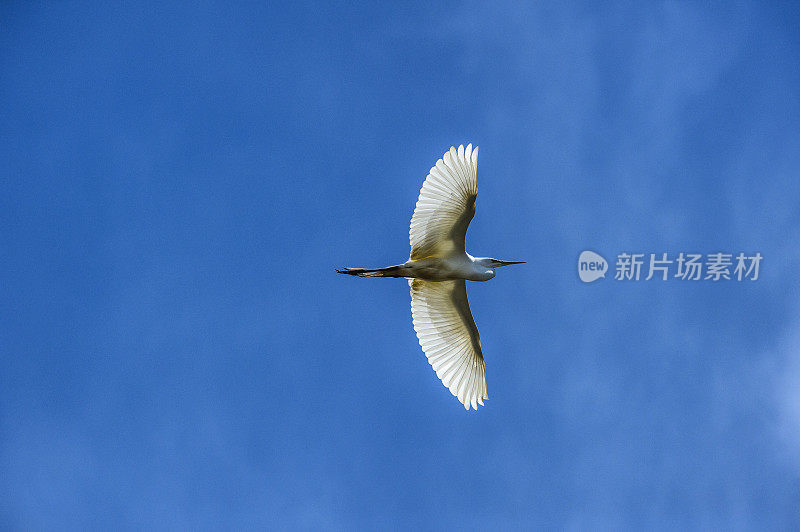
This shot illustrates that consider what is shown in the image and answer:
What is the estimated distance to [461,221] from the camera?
13.6m

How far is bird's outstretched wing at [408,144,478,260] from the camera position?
13.0 m

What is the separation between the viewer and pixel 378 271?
45.1 ft

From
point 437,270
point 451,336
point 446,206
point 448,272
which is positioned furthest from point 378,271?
point 451,336

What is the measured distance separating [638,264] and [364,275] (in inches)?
192

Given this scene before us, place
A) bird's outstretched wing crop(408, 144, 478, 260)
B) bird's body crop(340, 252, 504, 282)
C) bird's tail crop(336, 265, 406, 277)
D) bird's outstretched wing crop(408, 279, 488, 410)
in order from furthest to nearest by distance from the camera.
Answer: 1. bird's outstretched wing crop(408, 279, 488, 410)
2. bird's body crop(340, 252, 504, 282)
3. bird's tail crop(336, 265, 406, 277)
4. bird's outstretched wing crop(408, 144, 478, 260)

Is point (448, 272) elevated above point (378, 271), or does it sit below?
above

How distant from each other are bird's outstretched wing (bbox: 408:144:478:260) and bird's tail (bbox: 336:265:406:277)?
319mm

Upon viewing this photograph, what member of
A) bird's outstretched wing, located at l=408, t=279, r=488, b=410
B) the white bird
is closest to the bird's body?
the white bird

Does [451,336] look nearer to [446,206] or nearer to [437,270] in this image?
[437,270]

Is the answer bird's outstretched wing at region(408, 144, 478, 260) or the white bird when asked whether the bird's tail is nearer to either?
the white bird

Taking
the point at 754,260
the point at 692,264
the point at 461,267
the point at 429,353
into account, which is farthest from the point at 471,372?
the point at 754,260

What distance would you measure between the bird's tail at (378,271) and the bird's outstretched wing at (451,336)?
0.57 metres

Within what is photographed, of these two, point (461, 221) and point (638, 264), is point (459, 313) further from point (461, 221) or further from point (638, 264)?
point (638, 264)

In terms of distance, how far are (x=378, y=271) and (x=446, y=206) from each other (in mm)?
1382
